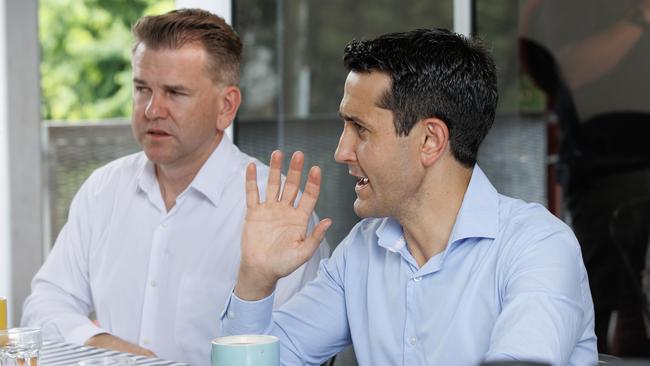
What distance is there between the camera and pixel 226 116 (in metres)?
2.79

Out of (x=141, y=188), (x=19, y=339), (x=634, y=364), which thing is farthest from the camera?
(x=141, y=188)

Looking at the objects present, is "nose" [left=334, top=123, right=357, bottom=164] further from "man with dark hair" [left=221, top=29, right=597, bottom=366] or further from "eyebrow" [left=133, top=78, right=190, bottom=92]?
"eyebrow" [left=133, top=78, right=190, bottom=92]

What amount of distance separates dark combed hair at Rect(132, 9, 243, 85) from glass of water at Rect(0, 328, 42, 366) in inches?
40.1

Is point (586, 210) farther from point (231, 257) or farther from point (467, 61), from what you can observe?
point (467, 61)

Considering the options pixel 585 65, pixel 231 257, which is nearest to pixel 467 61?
pixel 231 257

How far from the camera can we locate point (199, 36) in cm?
272

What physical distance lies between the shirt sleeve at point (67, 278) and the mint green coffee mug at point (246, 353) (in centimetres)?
120

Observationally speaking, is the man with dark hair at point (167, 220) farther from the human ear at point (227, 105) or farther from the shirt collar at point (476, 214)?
the shirt collar at point (476, 214)

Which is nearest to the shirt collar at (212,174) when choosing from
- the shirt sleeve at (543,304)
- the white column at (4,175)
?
the shirt sleeve at (543,304)

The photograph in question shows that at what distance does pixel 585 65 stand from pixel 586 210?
432mm

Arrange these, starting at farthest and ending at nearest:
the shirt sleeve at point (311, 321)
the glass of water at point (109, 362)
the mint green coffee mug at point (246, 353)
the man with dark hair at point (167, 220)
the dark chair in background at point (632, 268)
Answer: the dark chair in background at point (632, 268)
the man with dark hair at point (167, 220)
the shirt sleeve at point (311, 321)
the glass of water at point (109, 362)
the mint green coffee mug at point (246, 353)

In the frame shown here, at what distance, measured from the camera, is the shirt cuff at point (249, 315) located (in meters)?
2.01

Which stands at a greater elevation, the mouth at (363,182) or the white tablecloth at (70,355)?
the mouth at (363,182)

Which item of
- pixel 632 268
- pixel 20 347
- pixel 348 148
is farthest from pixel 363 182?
pixel 632 268
